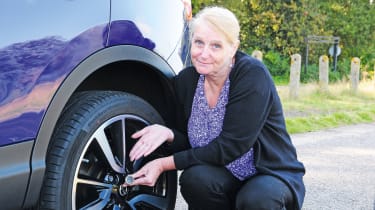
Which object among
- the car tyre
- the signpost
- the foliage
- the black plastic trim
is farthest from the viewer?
the signpost

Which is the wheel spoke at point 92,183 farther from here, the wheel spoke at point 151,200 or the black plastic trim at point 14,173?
the black plastic trim at point 14,173

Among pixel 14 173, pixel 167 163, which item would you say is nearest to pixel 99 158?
pixel 167 163


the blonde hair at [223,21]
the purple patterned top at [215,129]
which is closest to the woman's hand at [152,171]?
the purple patterned top at [215,129]

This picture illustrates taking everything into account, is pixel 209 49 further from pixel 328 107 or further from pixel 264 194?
pixel 328 107

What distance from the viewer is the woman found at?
2.62 meters

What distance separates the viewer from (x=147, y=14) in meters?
2.56

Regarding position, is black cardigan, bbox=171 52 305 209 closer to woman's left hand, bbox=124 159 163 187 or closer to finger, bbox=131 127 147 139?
woman's left hand, bbox=124 159 163 187

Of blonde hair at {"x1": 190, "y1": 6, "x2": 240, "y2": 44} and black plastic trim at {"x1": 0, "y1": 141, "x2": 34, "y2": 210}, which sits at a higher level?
blonde hair at {"x1": 190, "y1": 6, "x2": 240, "y2": 44}

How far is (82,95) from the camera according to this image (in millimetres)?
2420

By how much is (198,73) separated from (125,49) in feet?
1.80

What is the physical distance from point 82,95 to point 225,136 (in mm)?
698

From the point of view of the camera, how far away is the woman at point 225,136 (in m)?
2.62

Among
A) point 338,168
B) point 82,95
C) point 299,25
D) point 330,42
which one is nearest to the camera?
point 82,95

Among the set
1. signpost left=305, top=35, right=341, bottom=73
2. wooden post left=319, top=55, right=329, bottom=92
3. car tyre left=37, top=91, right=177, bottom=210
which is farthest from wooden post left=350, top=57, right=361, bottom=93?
car tyre left=37, top=91, right=177, bottom=210
